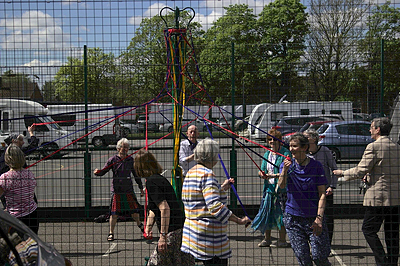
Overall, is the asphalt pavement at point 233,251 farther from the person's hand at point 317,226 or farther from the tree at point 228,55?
the tree at point 228,55

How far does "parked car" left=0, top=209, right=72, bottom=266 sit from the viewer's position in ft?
8.52

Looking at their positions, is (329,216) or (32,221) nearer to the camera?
A: (32,221)

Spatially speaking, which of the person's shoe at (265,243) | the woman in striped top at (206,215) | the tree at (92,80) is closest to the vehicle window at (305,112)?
the person's shoe at (265,243)

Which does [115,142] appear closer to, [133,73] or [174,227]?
[133,73]

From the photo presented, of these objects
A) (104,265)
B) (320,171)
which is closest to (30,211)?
(104,265)

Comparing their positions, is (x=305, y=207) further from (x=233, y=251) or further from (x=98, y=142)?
(x=98, y=142)

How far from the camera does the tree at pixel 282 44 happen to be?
5387 millimetres

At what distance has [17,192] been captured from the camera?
4984mm

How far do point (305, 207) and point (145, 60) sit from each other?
2797 millimetres

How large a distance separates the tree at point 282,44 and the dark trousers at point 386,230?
6.74 feet

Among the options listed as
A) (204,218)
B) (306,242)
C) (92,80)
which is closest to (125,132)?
(92,80)

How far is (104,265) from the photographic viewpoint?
5.36 metres

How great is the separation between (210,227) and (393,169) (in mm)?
2264

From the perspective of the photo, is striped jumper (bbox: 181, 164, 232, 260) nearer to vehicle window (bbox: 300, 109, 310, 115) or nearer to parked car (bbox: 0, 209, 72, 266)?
parked car (bbox: 0, 209, 72, 266)
